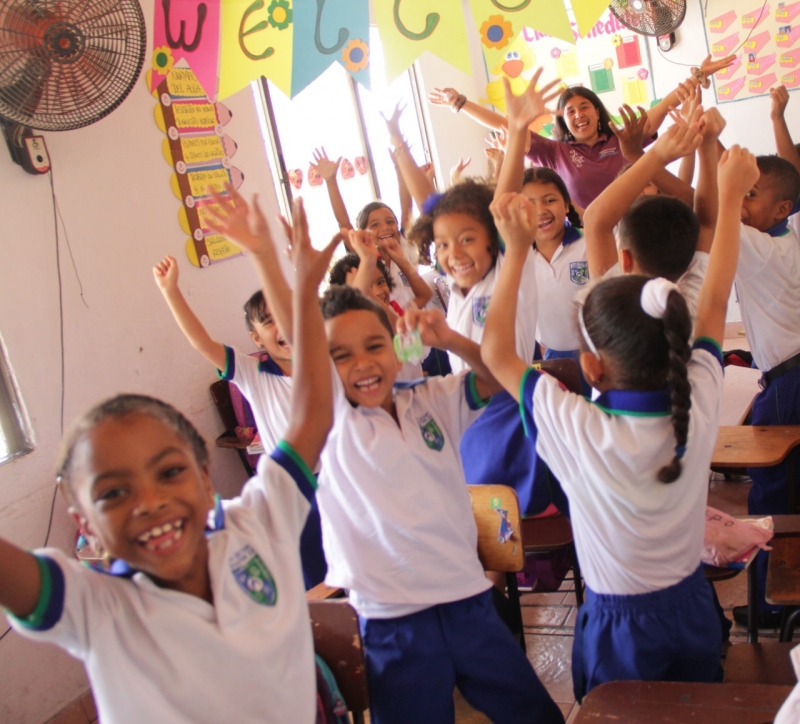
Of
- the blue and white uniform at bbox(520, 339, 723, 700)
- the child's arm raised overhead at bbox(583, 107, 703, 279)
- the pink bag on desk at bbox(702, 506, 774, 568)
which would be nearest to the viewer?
the blue and white uniform at bbox(520, 339, 723, 700)

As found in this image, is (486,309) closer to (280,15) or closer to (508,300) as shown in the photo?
(508,300)

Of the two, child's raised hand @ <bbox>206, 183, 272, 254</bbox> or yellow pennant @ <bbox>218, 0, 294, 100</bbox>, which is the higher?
yellow pennant @ <bbox>218, 0, 294, 100</bbox>

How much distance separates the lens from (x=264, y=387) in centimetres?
226

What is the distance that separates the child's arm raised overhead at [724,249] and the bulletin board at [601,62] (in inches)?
157

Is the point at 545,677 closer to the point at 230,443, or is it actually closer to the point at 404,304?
the point at 404,304

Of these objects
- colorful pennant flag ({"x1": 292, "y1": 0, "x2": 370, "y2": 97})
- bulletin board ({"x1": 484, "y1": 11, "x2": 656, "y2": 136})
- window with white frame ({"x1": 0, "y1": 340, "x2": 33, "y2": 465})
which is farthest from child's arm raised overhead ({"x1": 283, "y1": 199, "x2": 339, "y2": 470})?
bulletin board ({"x1": 484, "y1": 11, "x2": 656, "y2": 136})

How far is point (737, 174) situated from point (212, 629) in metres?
1.42

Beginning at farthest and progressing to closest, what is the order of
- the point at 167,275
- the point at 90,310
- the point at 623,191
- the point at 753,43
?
the point at 753,43, the point at 90,310, the point at 167,275, the point at 623,191

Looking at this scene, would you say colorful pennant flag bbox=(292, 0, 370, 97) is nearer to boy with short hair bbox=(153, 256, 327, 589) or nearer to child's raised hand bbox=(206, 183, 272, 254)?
boy with short hair bbox=(153, 256, 327, 589)

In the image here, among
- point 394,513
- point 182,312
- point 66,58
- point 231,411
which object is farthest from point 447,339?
point 231,411

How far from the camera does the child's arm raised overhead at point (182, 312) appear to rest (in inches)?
84.2

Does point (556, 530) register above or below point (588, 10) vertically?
below

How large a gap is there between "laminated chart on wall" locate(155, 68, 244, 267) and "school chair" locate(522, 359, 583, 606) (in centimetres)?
171

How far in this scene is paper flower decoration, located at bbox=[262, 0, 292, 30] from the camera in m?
2.52
